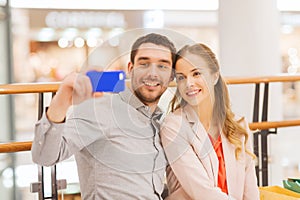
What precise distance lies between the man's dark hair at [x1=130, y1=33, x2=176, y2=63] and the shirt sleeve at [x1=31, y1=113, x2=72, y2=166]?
0.38m

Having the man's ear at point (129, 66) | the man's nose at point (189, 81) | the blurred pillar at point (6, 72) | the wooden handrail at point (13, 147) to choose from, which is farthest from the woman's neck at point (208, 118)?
the blurred pillar at point (6, 72)

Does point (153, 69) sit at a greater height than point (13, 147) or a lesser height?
greater

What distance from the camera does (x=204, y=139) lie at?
210cm

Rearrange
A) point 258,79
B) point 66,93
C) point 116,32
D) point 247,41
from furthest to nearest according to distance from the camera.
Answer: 1. point 247,41
2. point 116,32
3. point 258,79
4. point 66,93

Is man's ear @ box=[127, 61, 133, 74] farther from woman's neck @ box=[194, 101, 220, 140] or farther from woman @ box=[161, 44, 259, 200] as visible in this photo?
woman's neck @ box=[194, 101, 220, 140]

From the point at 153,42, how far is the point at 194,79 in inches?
9.2

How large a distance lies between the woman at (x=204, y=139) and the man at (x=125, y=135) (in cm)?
11

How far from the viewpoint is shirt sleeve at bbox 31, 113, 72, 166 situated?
1610mm

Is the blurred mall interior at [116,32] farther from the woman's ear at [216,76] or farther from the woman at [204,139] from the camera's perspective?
the woman's ear at [216,76]

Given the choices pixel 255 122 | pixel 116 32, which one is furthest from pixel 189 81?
pixel 116 32

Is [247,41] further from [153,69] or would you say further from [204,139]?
[153,69]

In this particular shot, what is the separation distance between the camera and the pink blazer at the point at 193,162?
203cm

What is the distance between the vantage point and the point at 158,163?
1928 millimetres

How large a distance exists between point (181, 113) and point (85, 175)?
45 cm
